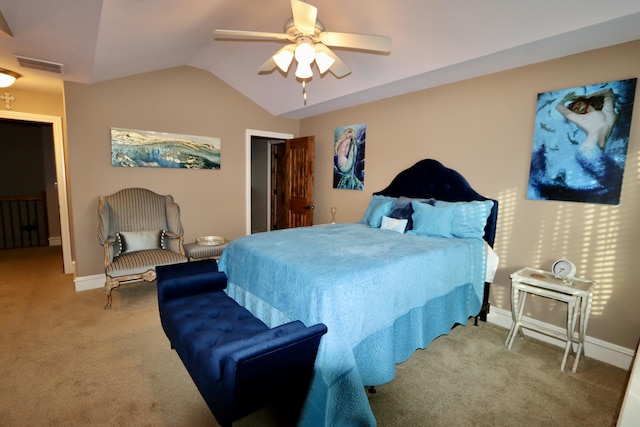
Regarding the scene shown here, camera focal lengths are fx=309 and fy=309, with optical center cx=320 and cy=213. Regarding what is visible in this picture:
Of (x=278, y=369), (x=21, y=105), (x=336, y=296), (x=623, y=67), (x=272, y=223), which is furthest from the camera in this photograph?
(x=272, y=223)

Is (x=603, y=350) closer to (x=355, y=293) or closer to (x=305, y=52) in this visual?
(x=355, y=293)

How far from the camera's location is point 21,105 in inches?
159

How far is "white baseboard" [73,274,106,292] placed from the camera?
3816 millimetres

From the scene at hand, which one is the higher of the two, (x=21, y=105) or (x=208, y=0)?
(x=208, y=0)

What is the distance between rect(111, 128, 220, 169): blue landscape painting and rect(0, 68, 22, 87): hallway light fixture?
3.34 ft

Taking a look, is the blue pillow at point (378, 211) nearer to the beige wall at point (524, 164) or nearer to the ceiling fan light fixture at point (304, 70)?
the beige wall at point (524, 164)

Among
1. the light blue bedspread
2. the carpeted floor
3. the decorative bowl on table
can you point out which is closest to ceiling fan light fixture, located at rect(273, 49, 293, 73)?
the light blue bedspread

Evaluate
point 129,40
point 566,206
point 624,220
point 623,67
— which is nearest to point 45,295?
point 129,40

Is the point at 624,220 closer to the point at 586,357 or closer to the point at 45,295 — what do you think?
the point at 586,357

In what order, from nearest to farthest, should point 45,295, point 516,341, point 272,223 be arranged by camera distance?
point 516,341 < point 45,295 < point 272,223

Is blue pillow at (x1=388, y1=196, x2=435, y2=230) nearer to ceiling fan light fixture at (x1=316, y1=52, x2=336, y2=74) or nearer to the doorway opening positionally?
ceiling fan light fixture at (x1=316, y1=52, x2=336, y2=74)

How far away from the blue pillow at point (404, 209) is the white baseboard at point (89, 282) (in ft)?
12.3

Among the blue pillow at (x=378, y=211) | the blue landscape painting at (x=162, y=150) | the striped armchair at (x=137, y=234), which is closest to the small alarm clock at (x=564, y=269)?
the blue pillow at (x=378, y=211)

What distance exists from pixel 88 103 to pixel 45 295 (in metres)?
2.34
